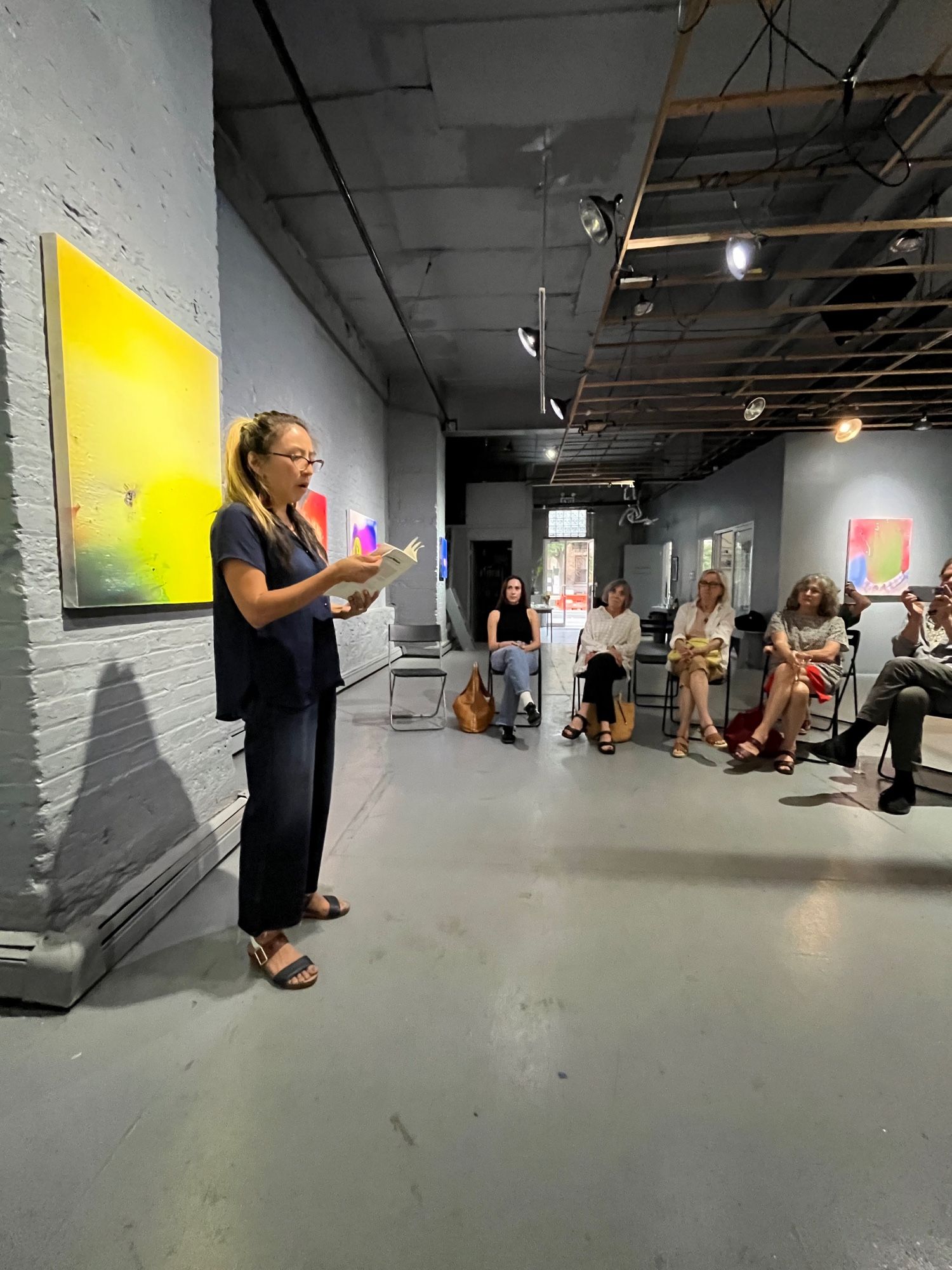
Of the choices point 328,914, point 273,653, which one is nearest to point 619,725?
point 328,914

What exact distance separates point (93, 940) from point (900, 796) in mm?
3439

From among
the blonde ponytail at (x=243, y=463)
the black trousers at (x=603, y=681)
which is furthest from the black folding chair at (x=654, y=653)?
the blonde ponytail at (x=243, y=463)

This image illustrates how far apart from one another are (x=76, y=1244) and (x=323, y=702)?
1125 millimetres

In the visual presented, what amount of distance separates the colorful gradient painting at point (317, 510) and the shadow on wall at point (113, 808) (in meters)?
3.01

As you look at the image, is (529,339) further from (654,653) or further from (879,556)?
(879,556)

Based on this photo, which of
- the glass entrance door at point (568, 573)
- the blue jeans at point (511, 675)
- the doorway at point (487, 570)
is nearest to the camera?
the blue jeans at point (511, 675)

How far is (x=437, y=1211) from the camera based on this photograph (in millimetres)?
979

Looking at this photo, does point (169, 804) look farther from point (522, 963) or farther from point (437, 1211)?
point (437, 1211)

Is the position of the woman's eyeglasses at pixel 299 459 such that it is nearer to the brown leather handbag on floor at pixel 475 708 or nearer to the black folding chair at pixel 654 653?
the brown leather handbag on floor at pixel 475 708

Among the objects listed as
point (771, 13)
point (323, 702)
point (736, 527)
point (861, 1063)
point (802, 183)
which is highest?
point (802, 183)

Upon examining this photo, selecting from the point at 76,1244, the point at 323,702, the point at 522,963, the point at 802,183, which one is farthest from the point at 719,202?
the point at 76,1244

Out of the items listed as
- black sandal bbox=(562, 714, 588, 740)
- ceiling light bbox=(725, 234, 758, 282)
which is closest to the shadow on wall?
black sandal bbox=(562, 714, 588, 740)

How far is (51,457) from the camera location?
56.5 inches

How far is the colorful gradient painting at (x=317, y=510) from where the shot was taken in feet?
15.5
